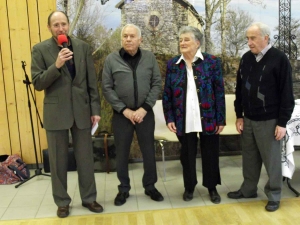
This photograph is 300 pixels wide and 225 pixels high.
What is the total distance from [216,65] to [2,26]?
7.97 feet

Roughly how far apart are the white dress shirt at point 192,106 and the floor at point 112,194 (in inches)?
26.7

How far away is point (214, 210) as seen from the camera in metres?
2.86

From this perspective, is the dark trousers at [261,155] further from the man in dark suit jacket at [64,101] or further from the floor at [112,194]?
the man in dark suit jacket at [64,101]

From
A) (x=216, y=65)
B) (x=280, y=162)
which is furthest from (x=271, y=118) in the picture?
(x=216, y=65)

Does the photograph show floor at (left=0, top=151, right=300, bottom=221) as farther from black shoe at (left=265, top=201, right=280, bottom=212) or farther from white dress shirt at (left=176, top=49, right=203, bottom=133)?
white dress shirt at (left=176, top=49, right=203, bottom=133)

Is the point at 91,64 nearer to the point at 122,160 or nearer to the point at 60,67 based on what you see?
the point at 60,67

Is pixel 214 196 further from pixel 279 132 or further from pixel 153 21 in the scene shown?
pixel 153 21

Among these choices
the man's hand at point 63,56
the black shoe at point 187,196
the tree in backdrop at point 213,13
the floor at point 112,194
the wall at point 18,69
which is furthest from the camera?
the tree in backdrop at point 213,13

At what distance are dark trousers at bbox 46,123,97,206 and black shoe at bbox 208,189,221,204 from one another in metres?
1.00

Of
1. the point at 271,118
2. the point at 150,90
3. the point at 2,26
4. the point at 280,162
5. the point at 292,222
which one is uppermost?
the point at 2,26

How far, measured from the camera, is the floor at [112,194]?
9.72ft

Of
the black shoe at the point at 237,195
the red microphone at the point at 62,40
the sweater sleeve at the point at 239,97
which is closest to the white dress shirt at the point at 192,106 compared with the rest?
the sweater sleeve at the point at 239,97

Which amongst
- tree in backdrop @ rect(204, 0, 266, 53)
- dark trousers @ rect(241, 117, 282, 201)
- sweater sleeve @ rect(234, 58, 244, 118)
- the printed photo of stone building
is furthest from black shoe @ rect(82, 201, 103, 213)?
tree in backdrop @ rect(204, 0, 266, 53)

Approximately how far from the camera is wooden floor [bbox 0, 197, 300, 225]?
267 cm
